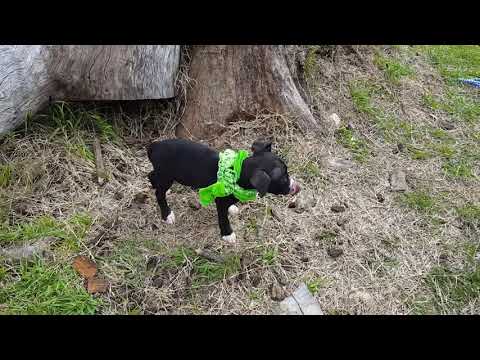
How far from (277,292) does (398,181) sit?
1.76 m

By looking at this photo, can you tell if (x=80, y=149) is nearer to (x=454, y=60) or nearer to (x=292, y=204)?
(x=292, y=204)

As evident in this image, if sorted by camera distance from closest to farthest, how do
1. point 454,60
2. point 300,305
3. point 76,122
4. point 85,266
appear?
point 300,305 → point 85,266 → point 76,122 → point 454,60

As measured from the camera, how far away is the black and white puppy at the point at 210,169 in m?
3.07

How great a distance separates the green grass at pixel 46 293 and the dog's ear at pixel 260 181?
1.31 m

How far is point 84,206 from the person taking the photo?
3.72 metres

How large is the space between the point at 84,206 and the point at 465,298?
296 centimetres

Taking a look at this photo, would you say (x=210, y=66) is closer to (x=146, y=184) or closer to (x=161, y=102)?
(x=161, y=102)

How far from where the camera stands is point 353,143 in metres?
4.63

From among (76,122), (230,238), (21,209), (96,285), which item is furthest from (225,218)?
(76,122)

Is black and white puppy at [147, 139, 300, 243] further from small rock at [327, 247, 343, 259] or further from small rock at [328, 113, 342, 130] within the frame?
small rock at [328, 113, 342, 130]

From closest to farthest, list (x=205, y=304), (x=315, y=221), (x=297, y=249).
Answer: (x=205, y=304), (x=297, y=249), (x=315, y=221)

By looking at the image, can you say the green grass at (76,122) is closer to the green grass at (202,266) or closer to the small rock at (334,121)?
the green grass at (202,266)

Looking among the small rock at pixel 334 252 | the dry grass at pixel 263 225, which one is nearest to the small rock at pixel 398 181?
the dry grass at pixel 263 225

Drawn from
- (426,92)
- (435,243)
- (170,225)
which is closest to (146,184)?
(170,225)
